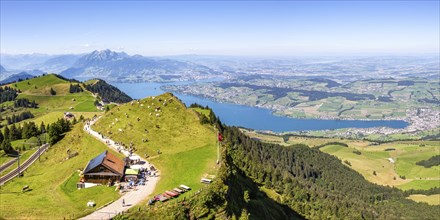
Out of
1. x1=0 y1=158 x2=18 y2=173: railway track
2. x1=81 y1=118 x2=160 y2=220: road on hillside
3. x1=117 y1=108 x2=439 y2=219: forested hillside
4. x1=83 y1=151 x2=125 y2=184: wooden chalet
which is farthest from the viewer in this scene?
x1=0 y1=158 x2=18 y2=173: railway track

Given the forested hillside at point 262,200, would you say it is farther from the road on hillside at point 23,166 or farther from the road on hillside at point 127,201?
the road on hillside at point 23,166

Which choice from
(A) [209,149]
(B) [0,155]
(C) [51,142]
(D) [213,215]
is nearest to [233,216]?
(D) [213,215]

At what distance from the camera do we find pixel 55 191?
196ft

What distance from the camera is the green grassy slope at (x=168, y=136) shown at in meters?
65.5

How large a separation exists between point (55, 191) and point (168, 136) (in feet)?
110

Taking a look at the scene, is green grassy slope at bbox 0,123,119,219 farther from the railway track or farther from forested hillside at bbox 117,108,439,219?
forested hillside at bbox 117,108,439,219

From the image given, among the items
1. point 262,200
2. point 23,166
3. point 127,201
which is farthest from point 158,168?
point 23,166

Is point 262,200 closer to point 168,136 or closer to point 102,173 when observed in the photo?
point 168,136

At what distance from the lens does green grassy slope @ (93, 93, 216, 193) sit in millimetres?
65500

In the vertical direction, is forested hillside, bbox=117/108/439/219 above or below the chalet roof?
below

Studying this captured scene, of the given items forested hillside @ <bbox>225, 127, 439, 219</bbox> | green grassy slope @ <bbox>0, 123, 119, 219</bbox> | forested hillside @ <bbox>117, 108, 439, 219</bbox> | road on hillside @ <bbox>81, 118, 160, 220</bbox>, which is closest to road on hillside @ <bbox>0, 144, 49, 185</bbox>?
green grassy slope @ <bbox>0, 123, 119, 219</bbox>

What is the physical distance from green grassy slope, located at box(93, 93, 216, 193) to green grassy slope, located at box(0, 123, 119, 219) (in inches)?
362

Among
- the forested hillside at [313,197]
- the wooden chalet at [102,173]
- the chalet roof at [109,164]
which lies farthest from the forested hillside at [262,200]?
the chalet roof at [109,164]

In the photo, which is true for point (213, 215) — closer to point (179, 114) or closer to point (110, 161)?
point (110, 161)
